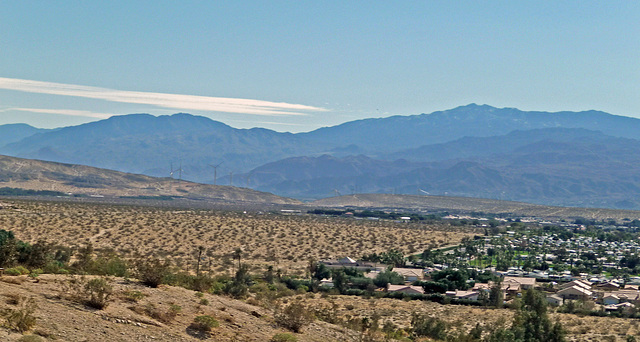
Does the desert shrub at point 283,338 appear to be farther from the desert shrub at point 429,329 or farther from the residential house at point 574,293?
the residential house at point 574,293

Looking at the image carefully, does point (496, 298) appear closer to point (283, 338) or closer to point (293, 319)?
point (293, 319)

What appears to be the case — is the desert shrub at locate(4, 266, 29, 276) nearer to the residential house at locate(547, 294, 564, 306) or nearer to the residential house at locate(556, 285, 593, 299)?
the residential house at locate(547, 294, 564, 306)

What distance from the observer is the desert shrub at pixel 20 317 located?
14.9 metres

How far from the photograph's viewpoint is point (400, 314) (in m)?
37.9

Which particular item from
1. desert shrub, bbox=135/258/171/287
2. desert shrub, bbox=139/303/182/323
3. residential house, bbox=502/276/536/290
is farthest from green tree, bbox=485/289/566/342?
residential house, bbox=502/276/536/290

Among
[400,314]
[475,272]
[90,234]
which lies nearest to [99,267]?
[400,314]

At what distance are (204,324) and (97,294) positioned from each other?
277 centimetres

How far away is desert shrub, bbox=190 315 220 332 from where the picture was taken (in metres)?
18.6

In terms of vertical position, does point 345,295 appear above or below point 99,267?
below

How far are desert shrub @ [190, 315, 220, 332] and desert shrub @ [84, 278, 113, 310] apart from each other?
2278mm

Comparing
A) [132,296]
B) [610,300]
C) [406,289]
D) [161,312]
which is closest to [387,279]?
[406,289]

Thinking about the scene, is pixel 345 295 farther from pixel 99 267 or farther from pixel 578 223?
pixel 578 223

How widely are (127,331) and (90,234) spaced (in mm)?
56596

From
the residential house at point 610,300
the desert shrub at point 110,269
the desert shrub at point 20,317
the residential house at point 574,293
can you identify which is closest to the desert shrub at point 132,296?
the desert shrub at point 110,269
